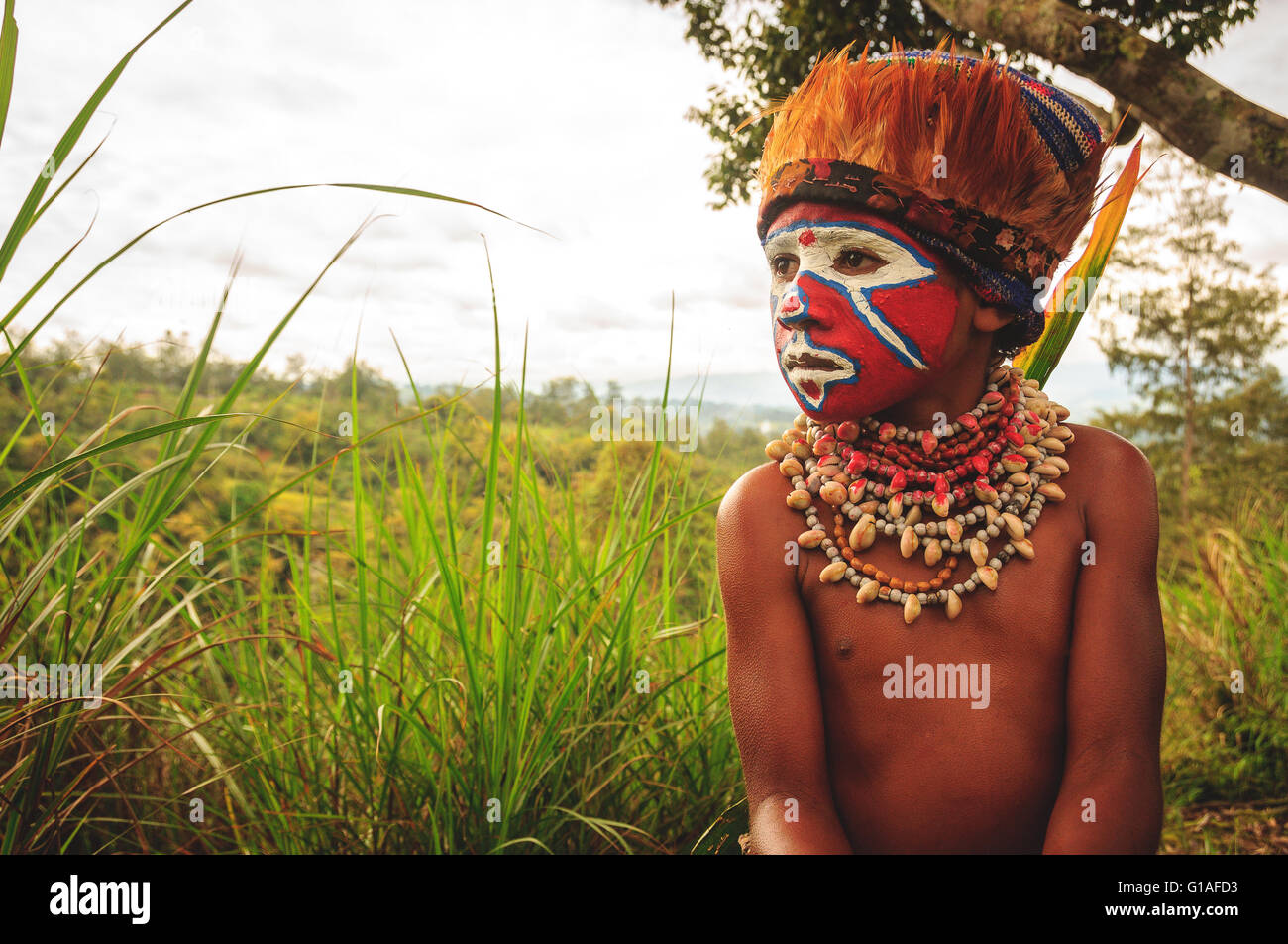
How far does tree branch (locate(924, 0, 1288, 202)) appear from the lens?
3172 mm

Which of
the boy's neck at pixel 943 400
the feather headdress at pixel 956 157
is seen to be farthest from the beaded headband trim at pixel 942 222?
the boy's neck at pixel 943 400

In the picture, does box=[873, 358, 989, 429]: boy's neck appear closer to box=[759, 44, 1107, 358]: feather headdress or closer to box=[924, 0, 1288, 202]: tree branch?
box=[759, 44, 1107, 358]: feather headdress

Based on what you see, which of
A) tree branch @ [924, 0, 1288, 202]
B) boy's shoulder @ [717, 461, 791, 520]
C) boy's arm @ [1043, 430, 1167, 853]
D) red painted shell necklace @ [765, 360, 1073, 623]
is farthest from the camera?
tree branch @ [924, 0, 1288, 202]

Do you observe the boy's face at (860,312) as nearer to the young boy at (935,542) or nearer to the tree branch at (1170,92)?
the young boy at (935,542)

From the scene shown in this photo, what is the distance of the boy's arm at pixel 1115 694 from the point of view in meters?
1.27

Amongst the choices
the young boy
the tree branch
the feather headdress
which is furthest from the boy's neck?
the tree branch

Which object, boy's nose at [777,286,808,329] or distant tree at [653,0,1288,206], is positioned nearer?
boy's nose at [777,286,808,329]

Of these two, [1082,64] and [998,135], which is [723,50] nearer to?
[1082,64]

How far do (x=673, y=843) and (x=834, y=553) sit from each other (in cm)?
103

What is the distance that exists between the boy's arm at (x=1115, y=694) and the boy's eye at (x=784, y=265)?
2.13 feet

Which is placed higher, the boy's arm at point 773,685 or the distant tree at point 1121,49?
the distant tree at point 1121,49

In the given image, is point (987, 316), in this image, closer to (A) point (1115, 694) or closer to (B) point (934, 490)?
(B) point (934, 490)
